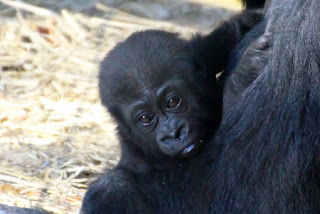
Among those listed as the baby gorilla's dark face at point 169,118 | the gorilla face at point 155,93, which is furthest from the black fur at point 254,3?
the baby gorilla's dark face at point 169,118

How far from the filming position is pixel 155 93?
3.16 metres

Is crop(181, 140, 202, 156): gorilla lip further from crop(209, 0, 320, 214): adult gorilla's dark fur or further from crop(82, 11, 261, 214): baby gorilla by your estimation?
crop(209, 0, 320, 214): adult gorilla's dark fur

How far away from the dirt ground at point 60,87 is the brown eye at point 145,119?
0.46m

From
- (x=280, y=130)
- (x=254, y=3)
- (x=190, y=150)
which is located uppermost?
(x=254, y=3)

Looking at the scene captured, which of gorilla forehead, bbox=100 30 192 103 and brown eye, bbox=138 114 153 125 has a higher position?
gorilla forehead, bbox=100 30 192 103

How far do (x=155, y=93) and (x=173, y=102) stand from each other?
8cm

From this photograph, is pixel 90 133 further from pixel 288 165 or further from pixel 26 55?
pixel 288 165

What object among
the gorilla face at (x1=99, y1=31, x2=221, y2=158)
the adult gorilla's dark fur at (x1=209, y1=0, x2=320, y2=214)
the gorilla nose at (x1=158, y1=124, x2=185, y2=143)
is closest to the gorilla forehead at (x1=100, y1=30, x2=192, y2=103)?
the gorilla face at (x1=99, y1=31, x2=221, y2=158)

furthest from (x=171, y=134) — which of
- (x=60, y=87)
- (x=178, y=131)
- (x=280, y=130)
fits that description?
(x=60, y=87)

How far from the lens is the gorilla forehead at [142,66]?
319cm

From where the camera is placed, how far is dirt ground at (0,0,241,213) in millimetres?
3955

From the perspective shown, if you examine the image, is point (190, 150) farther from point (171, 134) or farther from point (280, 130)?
point (280, 130)

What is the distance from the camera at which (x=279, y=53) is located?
262 centimetres

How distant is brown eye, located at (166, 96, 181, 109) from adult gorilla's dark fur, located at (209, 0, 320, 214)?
1.27 ft
